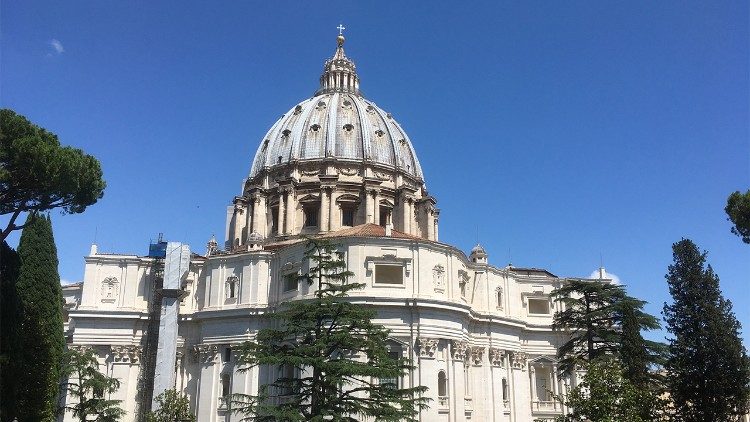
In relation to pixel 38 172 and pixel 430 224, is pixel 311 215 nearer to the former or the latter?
pixel 430 224

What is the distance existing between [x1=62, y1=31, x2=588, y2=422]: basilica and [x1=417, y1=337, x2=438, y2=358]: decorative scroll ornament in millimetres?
68

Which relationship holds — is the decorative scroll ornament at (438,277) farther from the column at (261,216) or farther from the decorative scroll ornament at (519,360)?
the column at (261,216)

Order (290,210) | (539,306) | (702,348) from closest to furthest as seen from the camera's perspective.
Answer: (702,348), (539,306), (290,210)

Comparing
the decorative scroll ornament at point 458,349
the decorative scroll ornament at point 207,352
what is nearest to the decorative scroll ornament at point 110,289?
the decorative scroll ornament at point 207,352

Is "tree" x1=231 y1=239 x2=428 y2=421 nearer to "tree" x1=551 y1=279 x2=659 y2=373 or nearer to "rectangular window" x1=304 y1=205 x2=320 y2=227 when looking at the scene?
"tree" x1=551 y1=279 x2=659 y2=373

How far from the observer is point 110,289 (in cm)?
4816

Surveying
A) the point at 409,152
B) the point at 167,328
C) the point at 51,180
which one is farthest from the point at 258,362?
the point at 409,152

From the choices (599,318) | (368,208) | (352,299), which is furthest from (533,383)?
(368,208)

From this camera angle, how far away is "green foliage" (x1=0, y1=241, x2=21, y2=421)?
2416cm

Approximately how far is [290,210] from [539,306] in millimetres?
20622

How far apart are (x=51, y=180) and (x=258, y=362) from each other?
9906mm

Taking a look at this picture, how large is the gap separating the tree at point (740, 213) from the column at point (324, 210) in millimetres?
32057

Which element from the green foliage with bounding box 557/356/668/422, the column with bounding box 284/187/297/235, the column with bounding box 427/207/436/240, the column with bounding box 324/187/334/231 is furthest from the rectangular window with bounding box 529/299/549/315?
the green foliage with bounding box 557/356/668/422

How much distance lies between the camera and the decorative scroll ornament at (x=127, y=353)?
154 ft
